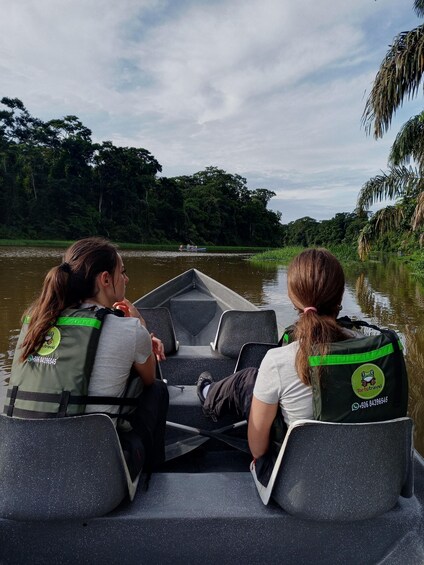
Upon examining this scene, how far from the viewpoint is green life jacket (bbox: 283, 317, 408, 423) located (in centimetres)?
125

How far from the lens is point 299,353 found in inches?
50.6

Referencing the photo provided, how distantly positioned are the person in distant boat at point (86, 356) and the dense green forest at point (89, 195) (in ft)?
Answer: 125

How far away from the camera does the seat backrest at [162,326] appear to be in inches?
115

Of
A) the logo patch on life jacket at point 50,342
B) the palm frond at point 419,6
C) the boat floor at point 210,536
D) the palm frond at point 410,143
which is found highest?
the palm frond at point 419,6

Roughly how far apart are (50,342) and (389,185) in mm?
11718

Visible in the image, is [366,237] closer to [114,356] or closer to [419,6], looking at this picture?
[419,6]

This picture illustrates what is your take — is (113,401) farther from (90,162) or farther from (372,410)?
(90,162)

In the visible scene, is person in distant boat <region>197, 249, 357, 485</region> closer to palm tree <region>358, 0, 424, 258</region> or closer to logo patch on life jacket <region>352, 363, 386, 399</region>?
logo patch on life jacket <region>352, 363, 386, 399</region>

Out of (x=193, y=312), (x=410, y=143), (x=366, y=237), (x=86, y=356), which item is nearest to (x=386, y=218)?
(x=366, y=237)

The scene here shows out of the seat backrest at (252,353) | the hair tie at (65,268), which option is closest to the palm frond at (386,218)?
the seat backrest at (252,353)

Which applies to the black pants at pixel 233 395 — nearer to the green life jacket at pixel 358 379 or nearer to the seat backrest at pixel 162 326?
the green life jacket at pixel 358 379

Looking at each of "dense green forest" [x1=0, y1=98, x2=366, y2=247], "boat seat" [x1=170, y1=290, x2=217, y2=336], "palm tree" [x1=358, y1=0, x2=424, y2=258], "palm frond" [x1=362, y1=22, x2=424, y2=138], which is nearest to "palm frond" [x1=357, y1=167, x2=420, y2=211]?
"palm tree" [x1=358, y1=0, x2=424, y2=258]

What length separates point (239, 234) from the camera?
61406 millimetres

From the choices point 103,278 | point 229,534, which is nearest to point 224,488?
point 229,534
